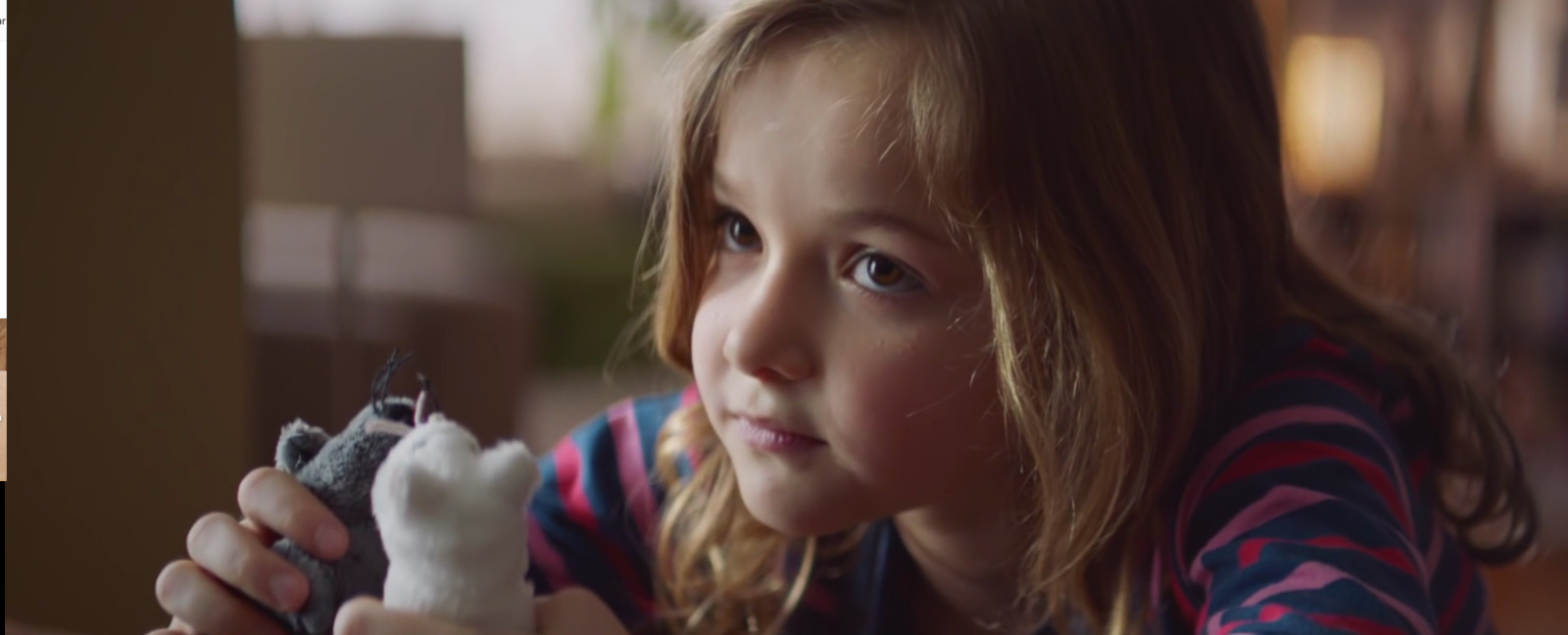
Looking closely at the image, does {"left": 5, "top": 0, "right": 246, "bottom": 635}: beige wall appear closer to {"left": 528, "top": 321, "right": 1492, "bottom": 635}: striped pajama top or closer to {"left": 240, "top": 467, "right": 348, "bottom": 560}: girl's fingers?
{"left": 240, "top": 467, "right": 348, "bottom": 560}: girl's fingers

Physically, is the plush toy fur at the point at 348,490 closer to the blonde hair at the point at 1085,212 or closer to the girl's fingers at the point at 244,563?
the girl's fingers at the point at 244,563

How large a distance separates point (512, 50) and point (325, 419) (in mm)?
1608

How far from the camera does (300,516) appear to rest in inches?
18.3

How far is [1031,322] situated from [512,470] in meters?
0.25

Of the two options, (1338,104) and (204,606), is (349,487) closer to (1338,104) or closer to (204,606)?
(204,606)

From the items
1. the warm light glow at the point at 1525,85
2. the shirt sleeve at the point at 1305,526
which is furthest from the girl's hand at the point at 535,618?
the warm light glow at the point at 1525,85

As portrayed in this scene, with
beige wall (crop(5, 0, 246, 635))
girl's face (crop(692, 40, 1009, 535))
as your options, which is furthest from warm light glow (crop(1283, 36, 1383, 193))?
beige wall (crop(5, 0, 246, 635))

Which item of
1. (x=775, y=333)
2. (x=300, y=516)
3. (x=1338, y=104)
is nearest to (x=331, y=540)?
(x=300, y=516)

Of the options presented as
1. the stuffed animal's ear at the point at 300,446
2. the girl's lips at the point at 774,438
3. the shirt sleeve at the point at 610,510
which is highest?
the stuffed animal's ear at the point at 300,446

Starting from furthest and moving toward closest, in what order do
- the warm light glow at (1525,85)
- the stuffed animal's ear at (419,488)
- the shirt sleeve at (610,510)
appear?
the warm light glow at (1525,85)
the shirt sleeve at (610,510)
the stuffed animal's ear at (419,488)

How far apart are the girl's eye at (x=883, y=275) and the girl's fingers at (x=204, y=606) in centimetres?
25

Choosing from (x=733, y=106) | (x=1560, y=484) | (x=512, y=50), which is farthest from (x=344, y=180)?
(x=1560, y=484)

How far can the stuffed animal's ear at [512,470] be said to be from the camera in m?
0.42

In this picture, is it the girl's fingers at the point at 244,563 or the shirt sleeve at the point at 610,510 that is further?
the shirt sleeve at the point at 610,510
